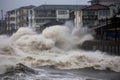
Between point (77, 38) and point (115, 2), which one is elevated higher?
point (115, 2)

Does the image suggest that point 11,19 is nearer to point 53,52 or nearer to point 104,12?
point 104,12

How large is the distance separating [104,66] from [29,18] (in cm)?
4881

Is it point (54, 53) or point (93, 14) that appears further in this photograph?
point (93, 14)

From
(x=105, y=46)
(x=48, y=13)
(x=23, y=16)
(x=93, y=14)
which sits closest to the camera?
(x=105, y=46)

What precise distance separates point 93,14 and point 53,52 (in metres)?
16.1

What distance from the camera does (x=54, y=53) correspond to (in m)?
33.4

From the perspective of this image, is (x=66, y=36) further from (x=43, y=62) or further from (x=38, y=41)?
(x=43, y=62)

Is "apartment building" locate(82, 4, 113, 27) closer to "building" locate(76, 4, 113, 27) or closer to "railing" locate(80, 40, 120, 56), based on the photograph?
"building" locate(76, 4, 113, 27)

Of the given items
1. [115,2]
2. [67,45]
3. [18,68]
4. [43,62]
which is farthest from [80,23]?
[18,68]

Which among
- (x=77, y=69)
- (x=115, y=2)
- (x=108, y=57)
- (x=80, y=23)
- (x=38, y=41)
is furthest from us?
(x=115, y=2)

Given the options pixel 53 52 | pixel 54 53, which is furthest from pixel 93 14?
pixel 54 53

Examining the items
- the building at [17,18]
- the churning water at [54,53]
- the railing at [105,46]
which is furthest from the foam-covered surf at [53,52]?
the building at [17,18]

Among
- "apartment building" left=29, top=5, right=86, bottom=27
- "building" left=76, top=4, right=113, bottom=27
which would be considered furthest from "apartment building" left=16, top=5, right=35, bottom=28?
"building" left=76, top=4, right=113, bottom=27

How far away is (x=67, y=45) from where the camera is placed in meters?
36.8
